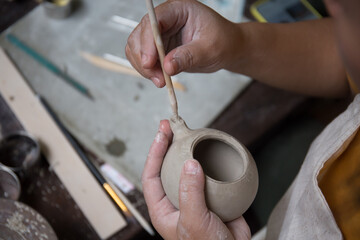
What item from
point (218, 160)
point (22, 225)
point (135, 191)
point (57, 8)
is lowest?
point (135, 191)

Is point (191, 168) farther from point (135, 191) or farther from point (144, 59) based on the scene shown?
point (135, 191)

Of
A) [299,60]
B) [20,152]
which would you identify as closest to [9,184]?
[20,152]

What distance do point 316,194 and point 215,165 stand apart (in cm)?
21

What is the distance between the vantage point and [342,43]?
370 mm

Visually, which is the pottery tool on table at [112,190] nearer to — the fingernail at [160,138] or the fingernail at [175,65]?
the fingernail at [160,138]

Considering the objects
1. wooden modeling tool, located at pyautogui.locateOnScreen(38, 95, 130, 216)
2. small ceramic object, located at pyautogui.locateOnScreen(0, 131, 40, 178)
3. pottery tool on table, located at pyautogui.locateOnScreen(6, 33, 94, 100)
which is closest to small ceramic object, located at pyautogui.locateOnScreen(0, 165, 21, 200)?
small ceramic object, located at pyautogui.locateOnScreen(0, 131, 40, 178)

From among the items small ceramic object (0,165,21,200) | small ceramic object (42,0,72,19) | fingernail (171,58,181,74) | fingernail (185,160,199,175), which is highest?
fingernail (171,58,181,74)

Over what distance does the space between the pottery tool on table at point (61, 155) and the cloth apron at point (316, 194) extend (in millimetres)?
423

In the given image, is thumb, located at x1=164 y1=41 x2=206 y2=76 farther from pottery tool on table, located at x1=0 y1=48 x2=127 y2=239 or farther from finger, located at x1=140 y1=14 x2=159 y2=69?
pottery tool on table, located at x1=0 y1=48 x2=127 y2=239

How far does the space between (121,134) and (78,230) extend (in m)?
0.30

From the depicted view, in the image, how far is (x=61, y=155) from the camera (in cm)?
99

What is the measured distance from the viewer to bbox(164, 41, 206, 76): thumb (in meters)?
0.69

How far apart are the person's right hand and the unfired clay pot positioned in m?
0.15

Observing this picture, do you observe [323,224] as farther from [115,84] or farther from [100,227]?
[115,84]
